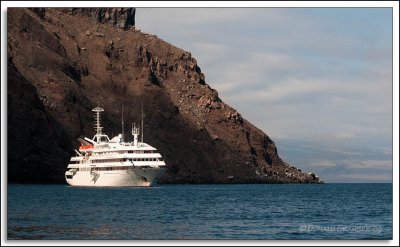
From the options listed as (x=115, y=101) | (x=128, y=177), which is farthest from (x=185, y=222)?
(x=115, y=101)

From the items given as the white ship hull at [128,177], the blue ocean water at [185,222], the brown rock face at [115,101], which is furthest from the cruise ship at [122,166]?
the blue ocean water at [185,222]

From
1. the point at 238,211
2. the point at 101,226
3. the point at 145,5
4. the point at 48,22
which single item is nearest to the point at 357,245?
the point at 145,5

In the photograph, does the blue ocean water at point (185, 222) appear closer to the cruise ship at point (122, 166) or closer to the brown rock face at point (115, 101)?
the cruise ship at point (122, 166)

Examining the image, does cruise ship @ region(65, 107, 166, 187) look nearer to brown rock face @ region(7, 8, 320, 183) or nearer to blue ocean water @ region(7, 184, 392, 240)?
brown rock face @ region(7, 8, 320, 183)

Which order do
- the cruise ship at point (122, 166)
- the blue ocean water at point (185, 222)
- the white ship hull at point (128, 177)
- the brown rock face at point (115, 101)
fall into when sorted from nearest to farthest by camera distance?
the blue ocean water at point (185, 222) → the cruise ship at point (122, 166) → the white ship hull at point (128, 177) → the brown rock face at point (115, 101)

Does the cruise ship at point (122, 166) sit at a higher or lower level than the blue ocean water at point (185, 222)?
higher

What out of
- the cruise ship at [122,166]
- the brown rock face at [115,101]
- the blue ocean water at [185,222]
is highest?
the brown rock face at [115,101]

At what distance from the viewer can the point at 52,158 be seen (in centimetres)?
10438

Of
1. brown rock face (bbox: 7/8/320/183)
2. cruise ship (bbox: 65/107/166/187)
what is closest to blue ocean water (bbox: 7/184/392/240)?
cruise ship (bbox: 65/107/166/187)

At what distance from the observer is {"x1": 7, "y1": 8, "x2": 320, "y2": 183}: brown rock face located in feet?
342

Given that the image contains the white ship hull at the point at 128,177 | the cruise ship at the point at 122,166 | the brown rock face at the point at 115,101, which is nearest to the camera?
the cruise ship at the point at 122,166

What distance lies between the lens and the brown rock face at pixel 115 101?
104188 mm

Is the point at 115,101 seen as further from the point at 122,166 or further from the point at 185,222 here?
the point at 185,222

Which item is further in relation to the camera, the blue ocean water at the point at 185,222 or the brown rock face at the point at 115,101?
the brown rock face at the point at 115,101
